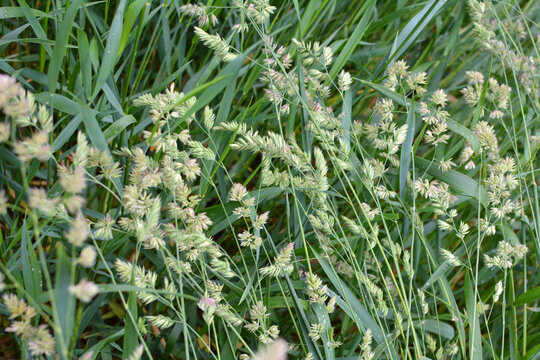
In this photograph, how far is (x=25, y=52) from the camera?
1.27 metres

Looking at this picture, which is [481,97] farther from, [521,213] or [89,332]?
[89,332]

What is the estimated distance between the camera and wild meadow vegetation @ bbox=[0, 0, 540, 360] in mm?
709

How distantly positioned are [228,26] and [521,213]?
907 mm

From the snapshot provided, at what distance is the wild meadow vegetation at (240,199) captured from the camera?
0.71 metres

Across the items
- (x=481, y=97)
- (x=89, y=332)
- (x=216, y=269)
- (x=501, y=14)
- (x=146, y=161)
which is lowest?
(x=89, y=332)

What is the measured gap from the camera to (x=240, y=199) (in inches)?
33.0

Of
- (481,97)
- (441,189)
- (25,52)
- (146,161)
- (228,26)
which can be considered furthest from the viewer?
(228,26)

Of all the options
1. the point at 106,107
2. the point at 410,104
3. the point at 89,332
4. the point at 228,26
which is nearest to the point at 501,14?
the point at 410,104

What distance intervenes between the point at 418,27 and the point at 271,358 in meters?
0.95

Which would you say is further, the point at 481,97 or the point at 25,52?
the point at 25,52

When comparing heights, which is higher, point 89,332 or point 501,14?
point 501,14

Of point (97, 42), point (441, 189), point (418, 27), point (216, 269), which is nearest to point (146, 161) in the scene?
point (216, 269)

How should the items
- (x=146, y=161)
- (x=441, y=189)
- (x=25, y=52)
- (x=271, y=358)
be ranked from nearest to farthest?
(x=271, y=358), (x=146, y=161), (x=441, y=189), (x=25, y=52)

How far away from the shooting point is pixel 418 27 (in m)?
1.10
